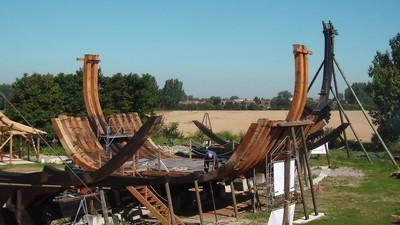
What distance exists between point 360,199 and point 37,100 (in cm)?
2264

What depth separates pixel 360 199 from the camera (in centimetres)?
1889

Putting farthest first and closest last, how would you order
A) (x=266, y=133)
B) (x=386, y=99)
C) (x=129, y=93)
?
(x=129, y=93)
(x=386, y=99)
(x=266, y=133)

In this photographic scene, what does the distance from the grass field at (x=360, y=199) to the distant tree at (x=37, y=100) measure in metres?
18.6

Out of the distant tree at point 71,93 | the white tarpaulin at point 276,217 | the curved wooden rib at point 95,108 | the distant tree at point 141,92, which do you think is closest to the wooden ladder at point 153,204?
the white tarpaulin at point 276,217

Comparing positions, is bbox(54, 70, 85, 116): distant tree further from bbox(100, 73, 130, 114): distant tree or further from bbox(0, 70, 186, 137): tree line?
bbox(100, 73, 130, 114): distant tree

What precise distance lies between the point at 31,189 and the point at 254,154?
6.22 metres

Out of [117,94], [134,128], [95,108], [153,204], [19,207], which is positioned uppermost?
[117,94]

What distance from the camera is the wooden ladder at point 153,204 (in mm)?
14047

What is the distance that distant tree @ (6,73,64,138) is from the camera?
35.1 meters

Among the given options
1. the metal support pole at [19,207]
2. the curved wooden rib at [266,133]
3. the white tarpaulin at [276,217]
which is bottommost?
the white tarpaulin at [276,217]

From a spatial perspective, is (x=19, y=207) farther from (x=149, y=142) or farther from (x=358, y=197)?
(x=358, y=197)

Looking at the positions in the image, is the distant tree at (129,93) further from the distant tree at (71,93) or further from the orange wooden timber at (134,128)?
the orange wooden timber at (134,128)

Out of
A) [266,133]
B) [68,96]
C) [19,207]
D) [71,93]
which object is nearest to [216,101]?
[71,93]

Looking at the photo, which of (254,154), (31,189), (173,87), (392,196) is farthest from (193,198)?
(173,87)
